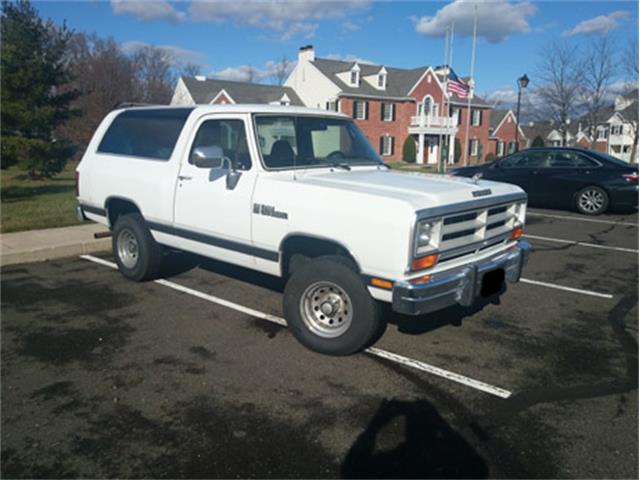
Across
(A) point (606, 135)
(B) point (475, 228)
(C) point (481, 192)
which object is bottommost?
(B) point (475, 228)

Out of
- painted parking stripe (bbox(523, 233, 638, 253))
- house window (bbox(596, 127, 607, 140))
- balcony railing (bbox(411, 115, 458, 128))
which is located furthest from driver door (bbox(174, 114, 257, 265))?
house window (bbox(596, 127, 607, 140))

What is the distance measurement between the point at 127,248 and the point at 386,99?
130ft

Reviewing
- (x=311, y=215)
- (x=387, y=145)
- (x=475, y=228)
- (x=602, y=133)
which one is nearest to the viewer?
(x=311, y=215)

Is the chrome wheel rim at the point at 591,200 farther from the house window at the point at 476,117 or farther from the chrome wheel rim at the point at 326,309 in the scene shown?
the house window at the point at 476,117

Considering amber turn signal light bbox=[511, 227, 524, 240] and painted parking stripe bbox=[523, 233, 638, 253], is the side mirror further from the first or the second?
painted parking stripe bbox=[523, 233, 638, 253]

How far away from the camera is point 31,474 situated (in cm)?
283

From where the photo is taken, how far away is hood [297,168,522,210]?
3990 mm

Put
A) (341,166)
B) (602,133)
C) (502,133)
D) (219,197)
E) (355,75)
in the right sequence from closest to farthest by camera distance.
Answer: (219,197) → (341,166) → (355,75) → (502,133) → (602,133)

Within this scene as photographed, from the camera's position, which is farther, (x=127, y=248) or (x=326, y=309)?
(x=127, y=248)

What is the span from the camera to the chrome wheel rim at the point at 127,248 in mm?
6312

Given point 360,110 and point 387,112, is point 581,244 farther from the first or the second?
point 387,112

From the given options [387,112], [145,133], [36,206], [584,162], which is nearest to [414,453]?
[145,133]

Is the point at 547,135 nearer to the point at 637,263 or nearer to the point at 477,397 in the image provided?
the point at 637,263

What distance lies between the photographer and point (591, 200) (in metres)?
12.3
